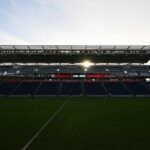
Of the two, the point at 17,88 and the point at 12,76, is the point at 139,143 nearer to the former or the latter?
the point at 17,88

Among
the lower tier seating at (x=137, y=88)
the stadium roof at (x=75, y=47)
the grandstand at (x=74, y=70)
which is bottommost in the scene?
the lower tier seating at (x=137, y=88)

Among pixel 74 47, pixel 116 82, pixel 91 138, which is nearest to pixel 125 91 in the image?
pixel 116 82

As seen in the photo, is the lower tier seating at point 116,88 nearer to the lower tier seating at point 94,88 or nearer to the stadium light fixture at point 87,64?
the lower tier seating at point 94,88

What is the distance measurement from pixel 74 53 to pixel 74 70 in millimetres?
11848

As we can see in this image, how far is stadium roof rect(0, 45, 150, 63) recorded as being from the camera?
1897 inches

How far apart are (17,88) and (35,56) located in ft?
27.1

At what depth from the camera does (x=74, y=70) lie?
6303 centimetres

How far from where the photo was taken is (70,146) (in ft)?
30.6

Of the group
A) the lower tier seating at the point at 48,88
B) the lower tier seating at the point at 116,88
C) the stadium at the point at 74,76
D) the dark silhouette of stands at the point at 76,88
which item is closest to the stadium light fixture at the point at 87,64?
the stadium at the point at 74,76

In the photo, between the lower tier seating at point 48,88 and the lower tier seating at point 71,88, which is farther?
the lower tier seating at point 71,88

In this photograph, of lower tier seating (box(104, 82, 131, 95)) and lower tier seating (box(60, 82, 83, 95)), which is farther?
lower tier seating (box(60, 82, 83, 95))

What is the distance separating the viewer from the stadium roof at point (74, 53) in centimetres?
4819

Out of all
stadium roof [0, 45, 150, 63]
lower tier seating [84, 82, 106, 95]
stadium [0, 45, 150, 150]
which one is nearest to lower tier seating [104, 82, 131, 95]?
stadium [0, 45, 150, 150]

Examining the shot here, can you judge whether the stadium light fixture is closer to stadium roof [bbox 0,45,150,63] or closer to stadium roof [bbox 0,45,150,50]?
stadium roof [bbox 0,45,150,63]
